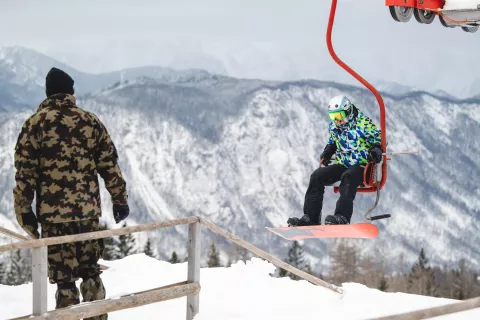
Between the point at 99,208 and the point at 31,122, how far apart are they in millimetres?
823

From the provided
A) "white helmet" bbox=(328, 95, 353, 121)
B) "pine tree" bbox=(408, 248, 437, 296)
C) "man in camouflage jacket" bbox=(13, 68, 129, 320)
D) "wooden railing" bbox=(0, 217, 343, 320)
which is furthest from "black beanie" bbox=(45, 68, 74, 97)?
"pine tree" bbox=(408, 248, 437, 296)

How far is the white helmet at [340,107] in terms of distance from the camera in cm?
808

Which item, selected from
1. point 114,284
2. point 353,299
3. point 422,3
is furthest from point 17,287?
point 422,3

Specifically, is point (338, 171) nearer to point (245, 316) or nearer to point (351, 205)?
point (351, 205)

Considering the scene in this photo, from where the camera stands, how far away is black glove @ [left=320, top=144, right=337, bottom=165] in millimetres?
8738

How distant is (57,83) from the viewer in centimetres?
581

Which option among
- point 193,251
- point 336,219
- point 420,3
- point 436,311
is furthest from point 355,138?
point 436,311

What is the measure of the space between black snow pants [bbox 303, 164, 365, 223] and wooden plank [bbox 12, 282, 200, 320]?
6.13 feet

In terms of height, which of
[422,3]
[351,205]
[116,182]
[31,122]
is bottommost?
[351,205]

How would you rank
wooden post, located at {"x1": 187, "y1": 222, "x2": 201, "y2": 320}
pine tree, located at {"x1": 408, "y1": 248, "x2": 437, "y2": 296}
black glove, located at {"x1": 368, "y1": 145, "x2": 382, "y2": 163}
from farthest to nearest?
pine tree, located at {"x1": 408, "y1": 248, "x2": 437, "y2": 296}, black glove, located at {"x1": 368, "y1": 145, "x2": 382, "y2": 163}, wooden post, located at {"x1": 187, "y1": 222, "x2": 201, "y2": 320}

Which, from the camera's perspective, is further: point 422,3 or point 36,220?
point 422,3

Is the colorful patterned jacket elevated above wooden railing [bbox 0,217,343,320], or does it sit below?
above

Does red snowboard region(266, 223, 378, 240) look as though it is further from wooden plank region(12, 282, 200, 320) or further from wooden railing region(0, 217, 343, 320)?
wooden plank region(12, 282, 200, 320)

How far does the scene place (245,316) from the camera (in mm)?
9164
